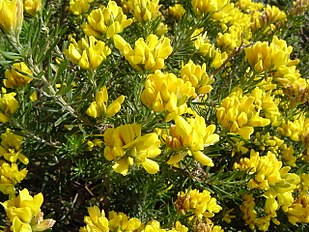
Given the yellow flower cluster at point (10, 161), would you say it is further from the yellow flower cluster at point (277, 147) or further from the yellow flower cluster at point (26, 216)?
the yellow flower cluster at point (277, 147)

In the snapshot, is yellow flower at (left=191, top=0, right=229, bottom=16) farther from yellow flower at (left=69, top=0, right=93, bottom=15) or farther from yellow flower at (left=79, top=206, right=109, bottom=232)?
yellow flower at (left=79, top=206, right=109, bottom=232)

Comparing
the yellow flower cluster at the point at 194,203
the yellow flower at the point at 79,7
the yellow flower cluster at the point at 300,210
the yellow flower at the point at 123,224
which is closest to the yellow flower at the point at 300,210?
the yellow flower cluster at the point at 300,210

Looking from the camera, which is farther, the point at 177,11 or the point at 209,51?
the point at 177,11

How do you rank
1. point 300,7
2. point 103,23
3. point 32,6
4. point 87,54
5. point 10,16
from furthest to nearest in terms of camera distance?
point 300,7 < point 32,6 < point 103,23 < point 87,54 < point 10,16

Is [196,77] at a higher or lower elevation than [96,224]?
higher

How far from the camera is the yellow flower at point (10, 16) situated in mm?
1192

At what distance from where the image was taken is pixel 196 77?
4.59 feet

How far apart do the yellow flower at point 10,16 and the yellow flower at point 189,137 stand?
1.52 ft

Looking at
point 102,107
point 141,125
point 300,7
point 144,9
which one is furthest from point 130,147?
point 300,7

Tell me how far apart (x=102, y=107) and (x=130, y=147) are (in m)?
0.21

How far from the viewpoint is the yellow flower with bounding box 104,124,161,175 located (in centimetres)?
123

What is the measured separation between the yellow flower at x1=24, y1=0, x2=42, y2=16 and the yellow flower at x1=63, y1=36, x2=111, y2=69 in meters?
0.37

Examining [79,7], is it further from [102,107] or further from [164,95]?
[164,95]

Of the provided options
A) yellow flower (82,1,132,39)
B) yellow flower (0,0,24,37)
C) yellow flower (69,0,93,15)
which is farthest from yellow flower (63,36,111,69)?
yellow flower (69,0,93,15)
